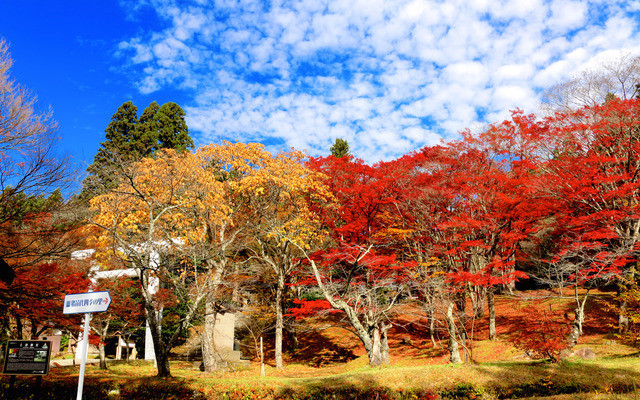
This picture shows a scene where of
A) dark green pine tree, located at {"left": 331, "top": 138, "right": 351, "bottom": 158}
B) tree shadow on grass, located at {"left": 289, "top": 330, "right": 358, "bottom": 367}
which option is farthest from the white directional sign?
dark green pine tree, located at {"left": 331, "top": 138, "right": 351, "bottom": 158}

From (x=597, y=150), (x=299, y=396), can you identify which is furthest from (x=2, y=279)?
(x=597, y=150)

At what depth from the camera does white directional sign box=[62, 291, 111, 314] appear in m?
6.22

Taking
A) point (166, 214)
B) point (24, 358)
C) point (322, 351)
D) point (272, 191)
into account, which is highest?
point (272, 191)

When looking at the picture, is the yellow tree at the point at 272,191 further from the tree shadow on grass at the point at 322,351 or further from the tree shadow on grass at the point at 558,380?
the tree shadow on grass at the point at 558,380

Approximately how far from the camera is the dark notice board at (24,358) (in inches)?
299

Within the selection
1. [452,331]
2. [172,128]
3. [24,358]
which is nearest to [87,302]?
[24,358]

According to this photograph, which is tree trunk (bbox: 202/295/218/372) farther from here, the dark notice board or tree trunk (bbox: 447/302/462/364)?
tree trunk (bbox: 447/302/462/364)

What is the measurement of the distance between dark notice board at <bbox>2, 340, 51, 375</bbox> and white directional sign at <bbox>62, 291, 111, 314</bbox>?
2188 mm

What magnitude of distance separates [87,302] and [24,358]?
2803 millimetres

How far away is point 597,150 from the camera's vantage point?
17.0 meters

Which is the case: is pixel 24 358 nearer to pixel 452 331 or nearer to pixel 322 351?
pixel 452 331

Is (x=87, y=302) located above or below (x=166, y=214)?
below

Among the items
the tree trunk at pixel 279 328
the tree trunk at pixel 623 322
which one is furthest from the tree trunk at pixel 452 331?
the tree trunk at pixel 279 328

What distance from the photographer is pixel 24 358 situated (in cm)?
765
